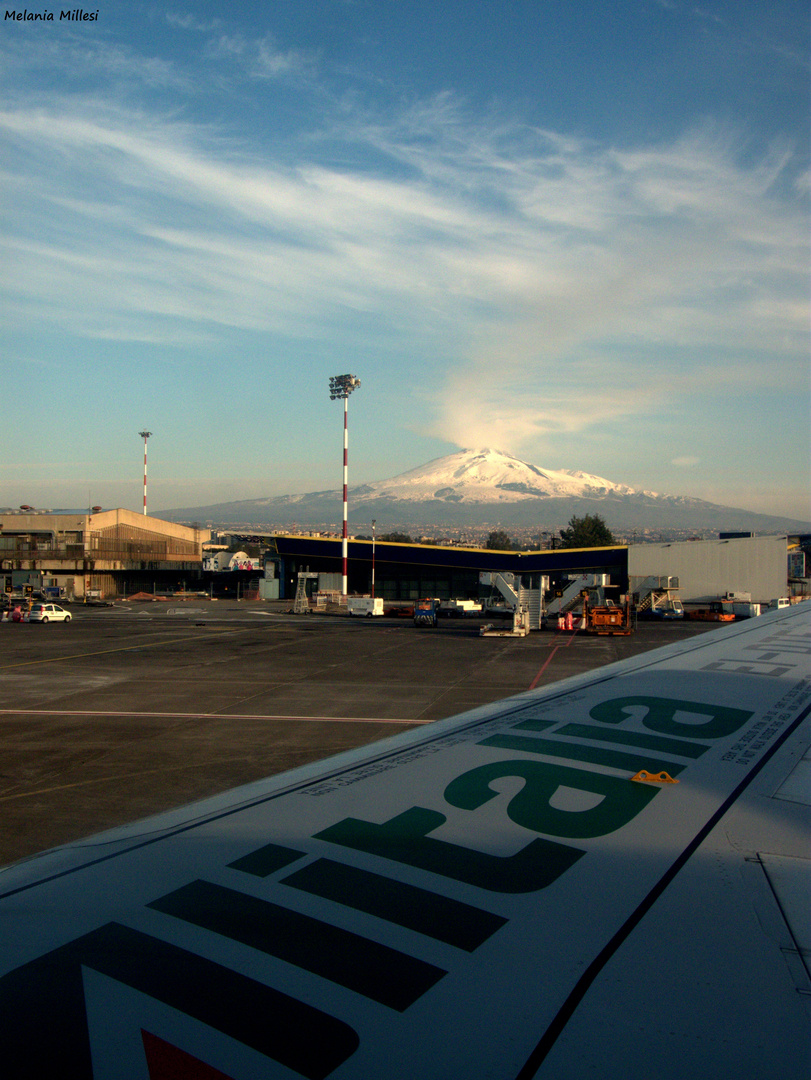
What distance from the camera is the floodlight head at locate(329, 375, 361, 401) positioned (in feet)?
256

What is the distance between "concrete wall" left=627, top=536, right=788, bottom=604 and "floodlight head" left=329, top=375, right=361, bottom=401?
37596mm

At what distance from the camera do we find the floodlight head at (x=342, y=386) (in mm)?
78125

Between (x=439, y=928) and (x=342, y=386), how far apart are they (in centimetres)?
8108

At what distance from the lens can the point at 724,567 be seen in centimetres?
7188

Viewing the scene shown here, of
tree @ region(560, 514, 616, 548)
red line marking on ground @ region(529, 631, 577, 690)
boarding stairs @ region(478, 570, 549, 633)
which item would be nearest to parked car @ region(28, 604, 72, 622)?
boarding stairs @ region(478, 570, 549, 633)

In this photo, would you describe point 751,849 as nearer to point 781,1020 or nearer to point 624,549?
point 781,1020

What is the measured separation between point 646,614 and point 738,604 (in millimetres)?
8483

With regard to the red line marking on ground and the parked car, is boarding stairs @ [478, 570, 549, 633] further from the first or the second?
the parked car

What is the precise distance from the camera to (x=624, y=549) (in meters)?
78.8

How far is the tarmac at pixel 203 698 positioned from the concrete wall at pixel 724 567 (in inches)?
972

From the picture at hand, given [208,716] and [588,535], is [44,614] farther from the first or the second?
[588,535]

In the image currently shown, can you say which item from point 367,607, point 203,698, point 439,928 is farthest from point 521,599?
point 439,928

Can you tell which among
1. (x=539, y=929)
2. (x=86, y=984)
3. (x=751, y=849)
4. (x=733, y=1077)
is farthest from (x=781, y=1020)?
(x=86, y=984)

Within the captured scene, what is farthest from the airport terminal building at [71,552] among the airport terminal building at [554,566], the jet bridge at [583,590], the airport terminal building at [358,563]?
the jet bridge at [583,590]
